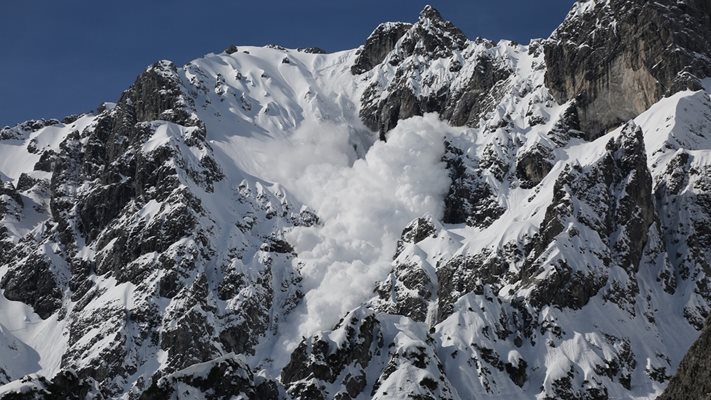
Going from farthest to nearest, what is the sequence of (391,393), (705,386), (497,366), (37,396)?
(497,366), (391,393), (37,396), (705,386)

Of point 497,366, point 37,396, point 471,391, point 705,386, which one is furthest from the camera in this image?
point 497,366

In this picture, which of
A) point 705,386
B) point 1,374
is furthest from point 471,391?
point 705,386

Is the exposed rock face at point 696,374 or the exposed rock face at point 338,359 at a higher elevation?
the exposed rock face at point 338,359

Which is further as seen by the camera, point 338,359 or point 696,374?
point 338,359

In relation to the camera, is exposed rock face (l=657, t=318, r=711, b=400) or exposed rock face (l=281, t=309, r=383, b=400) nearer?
exposed rock face (l=657, t=318, r=711, b=400)

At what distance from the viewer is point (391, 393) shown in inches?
6703

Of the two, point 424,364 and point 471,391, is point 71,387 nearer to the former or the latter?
point 424,364

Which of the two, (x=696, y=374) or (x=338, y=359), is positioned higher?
(x=338, y=359)

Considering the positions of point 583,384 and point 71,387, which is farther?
point 583,384

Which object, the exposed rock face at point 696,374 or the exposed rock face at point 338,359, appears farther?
the exposed rock face at point 338,359

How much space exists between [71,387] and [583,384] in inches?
4163

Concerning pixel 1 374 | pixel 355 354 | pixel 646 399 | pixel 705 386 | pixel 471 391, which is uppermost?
pixel 1 374

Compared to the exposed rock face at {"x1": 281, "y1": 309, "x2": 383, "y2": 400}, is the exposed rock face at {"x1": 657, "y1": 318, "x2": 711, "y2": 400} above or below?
below

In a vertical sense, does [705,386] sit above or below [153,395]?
below
